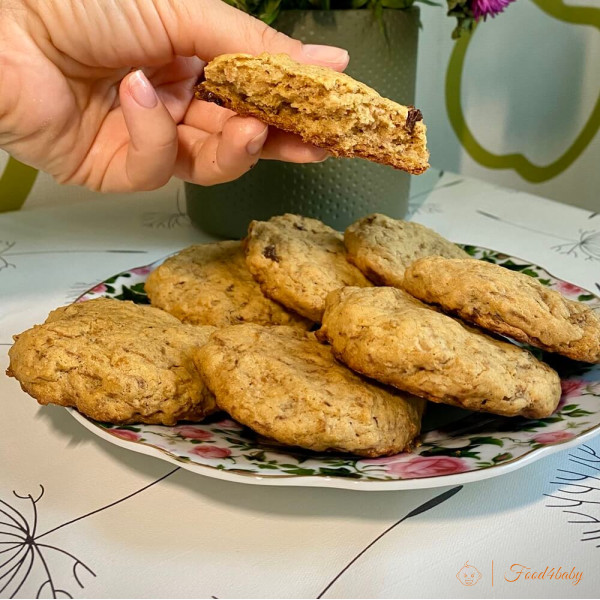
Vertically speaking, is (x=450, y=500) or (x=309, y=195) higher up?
(x=309, y=195)

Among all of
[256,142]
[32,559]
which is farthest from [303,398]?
[256,142]

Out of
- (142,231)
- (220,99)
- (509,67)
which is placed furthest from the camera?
(509,67)

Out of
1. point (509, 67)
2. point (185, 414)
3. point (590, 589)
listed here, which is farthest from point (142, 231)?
point (509, 67)

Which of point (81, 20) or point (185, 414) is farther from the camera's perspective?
point (81, 20)

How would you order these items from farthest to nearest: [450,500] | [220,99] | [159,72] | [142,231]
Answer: [142,231] < [159,72] < [220,99] < [450,500]

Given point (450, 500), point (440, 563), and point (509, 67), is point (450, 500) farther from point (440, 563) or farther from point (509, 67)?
point (509, 67)

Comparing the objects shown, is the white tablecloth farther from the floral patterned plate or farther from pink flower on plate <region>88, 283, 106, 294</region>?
pink flower on plate <region>88, 283, 106, 294</region>

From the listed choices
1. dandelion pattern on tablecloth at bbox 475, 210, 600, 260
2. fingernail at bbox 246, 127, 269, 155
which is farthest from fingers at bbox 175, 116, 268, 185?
dandelion pattern on tablecloth at bbox 475, 210, 600, 260

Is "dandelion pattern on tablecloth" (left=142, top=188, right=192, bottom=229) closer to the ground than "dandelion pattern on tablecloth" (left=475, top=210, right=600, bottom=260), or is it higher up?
closer to the ground
